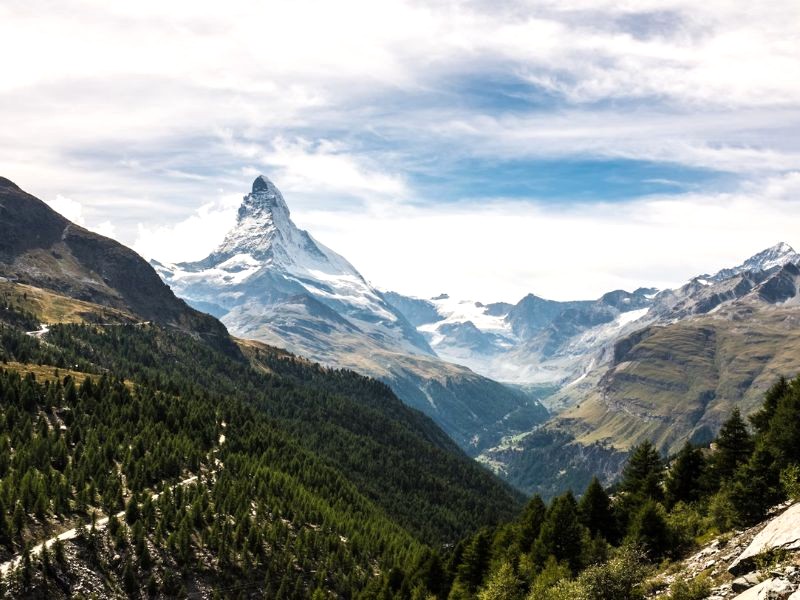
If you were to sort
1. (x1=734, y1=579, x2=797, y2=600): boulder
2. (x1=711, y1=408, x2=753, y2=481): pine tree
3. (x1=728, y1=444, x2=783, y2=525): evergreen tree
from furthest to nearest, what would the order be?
(x1=711, y1=408, x2=753, y2=481): pine tree < (x1=728, y1=444, x2=783, y2=525): evergreen tree < (x1=734, y1=579, x2=797, y2=600): boulder

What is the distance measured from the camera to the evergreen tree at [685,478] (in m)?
110

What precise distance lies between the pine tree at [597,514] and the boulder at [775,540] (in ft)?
163

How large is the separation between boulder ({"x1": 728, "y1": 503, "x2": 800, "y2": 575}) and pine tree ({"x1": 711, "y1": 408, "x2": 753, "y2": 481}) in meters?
47.6

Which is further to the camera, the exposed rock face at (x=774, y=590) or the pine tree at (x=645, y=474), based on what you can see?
the pine tree at (x=645, y=474)

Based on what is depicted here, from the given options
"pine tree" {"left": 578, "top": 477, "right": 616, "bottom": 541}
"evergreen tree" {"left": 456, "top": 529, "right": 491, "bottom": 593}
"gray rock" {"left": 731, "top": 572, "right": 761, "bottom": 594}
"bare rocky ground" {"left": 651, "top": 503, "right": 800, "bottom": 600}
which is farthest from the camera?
"evergreen tree" {"left": 456, "top": 529, "right": 491, "bottom": 593}

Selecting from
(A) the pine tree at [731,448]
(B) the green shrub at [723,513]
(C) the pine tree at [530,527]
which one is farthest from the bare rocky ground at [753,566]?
(C) the pine tree at [530,527]

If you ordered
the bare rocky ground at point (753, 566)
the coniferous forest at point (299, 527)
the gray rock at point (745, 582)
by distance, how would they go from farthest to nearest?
the coniferous forest at point (299, 527), the gray rock at point (745, 582), the bare rocky ground at point (753, 566)

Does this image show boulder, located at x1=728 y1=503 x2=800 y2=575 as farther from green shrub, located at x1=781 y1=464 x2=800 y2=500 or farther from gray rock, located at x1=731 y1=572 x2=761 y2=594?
green shrub, located at x1=781 y1=464 x2=800 y2=500

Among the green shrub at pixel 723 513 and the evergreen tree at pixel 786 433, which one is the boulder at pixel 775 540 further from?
the evergreen tree at pixel 786 433

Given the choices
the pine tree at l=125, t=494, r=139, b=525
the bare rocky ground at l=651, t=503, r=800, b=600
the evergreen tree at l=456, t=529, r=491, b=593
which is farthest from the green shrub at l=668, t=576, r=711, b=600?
the pine tree at l=125, t=494, r=139, b=525

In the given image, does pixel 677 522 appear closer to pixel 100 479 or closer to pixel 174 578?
pixel 174 578

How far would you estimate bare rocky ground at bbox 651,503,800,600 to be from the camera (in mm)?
44125

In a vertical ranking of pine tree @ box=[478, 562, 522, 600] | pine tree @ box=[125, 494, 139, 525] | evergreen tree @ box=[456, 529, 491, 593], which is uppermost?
pine tree @ box=[478, 562, 522, 600]

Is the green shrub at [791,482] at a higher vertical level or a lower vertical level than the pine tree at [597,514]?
higher
